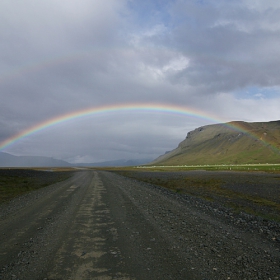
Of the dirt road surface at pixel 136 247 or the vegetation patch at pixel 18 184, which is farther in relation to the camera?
the vegetation patch at pixel 18 184

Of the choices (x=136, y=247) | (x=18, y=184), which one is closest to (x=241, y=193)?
(x=136, y=247)

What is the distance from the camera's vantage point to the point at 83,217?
13.6 metres

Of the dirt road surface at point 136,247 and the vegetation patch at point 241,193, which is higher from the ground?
the dirt road surface at point 136,247

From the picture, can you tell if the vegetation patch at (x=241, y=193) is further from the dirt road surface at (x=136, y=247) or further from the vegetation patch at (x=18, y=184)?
the vegetation patch at (x=18, y=184)

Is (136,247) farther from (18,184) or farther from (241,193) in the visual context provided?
(18,184)

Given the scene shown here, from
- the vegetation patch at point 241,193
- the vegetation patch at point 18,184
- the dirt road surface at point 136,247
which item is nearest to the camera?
the dirt road surface at point 136,247

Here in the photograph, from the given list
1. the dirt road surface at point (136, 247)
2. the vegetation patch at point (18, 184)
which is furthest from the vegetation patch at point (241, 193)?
the vegetation patch at point (18, 184)

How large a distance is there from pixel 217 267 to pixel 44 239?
274 inches

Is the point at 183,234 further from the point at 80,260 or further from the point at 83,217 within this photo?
the point at 83,217

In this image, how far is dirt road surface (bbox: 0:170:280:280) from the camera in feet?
21.8

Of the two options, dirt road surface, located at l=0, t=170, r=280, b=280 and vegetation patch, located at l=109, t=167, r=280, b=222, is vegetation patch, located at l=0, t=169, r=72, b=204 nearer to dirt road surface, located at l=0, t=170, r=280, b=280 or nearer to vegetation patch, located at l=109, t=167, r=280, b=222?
dirt road surface, located at l=0, t=170, r=280, b=280

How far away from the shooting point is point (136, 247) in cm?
866

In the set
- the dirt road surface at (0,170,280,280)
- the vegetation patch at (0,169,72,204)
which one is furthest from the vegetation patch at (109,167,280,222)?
the vegetation patch at (0,169,72,204)

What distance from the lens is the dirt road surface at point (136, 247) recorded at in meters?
6.65
